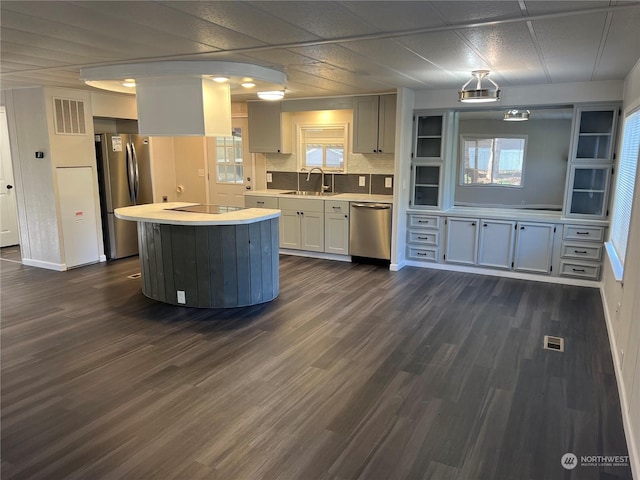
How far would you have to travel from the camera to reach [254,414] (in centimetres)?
273

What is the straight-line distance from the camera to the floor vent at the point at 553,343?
3.67 m

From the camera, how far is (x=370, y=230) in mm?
6188

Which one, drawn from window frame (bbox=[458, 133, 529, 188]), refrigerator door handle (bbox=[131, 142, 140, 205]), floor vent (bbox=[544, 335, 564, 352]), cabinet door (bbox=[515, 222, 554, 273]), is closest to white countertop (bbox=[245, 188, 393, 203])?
refrigerator door handle (bbox=[131, 142, 140, 205])

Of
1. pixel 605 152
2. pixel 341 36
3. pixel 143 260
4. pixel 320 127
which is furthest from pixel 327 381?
pixel 320 127

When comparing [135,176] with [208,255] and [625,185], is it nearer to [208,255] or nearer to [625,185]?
[208,255]

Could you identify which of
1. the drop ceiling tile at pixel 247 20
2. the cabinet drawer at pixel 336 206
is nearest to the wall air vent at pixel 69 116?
the cabinet drawer at pixel 336 206

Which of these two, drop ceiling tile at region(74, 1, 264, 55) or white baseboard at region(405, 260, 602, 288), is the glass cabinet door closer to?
white baseboard at region(405, 260, 602, 288)

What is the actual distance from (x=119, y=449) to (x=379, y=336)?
2.18m

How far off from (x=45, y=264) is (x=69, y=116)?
1966mm

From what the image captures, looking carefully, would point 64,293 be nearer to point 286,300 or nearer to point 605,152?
point 286,300

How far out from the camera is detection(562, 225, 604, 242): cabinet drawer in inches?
202

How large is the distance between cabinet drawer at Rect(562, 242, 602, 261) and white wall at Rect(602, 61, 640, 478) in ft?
4.06

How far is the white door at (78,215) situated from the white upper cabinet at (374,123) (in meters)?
3.70

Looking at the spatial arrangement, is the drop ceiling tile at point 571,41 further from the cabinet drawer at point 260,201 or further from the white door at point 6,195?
the white door at point 6,195
